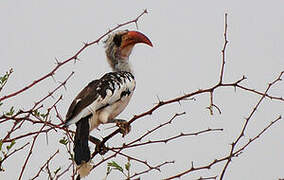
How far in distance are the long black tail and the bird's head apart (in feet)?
4.23

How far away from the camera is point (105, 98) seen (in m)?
3.56

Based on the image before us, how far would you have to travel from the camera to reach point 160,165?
7.12ft

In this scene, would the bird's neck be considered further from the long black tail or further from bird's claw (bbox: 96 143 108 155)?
bird's claw (bbox: 96 143 108 155)

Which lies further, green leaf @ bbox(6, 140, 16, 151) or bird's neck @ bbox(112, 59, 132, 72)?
bird's neck @ bbox(112, 59, 132, 72)

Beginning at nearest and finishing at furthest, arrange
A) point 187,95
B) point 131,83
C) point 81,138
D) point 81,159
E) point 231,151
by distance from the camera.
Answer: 1. point 231,151
2. point 187,95
3. point 81,159
4. point 81,138
5. point 131,83

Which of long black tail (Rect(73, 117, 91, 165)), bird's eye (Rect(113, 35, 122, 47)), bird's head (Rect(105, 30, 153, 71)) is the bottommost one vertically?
long black tail (Rect(73, 117, 91, 165))

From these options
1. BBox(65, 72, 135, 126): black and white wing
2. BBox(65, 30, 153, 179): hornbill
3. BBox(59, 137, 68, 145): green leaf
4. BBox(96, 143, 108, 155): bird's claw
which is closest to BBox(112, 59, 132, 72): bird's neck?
BBox(65, 30, 153, 179): hornbill

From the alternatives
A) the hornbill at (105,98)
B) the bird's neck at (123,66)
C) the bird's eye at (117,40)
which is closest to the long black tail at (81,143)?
the hornbill at (105,98)

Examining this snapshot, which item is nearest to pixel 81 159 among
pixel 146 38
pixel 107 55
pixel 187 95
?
pixel 187 95

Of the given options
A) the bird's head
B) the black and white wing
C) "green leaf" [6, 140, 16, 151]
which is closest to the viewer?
"green leaf" [6, 140, 16, 151]

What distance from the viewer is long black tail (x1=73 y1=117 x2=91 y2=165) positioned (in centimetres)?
284

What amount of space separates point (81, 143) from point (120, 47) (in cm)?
176

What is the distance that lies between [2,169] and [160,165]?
26.7 inches

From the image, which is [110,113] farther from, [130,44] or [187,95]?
[187,95]
